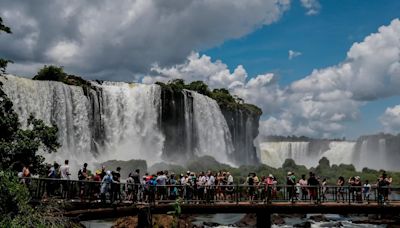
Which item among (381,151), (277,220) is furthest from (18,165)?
(381,151)

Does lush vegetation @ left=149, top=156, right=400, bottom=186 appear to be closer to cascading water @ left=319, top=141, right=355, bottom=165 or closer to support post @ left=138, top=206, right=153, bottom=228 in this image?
support post @ left=138, top=206, right=153, bottom=228

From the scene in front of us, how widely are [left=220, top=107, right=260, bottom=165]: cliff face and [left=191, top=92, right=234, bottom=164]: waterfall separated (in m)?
3.21

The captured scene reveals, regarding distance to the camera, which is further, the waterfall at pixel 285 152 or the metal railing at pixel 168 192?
the waterfall at pixel 285 152

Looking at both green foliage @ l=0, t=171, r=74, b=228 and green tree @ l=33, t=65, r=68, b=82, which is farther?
green tree @ l=33, t=65, r=68, b=82

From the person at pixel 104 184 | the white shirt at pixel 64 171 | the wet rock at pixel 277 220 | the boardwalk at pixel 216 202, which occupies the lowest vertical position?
the wet rock at pixel 277 220

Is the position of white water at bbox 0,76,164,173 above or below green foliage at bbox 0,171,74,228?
above

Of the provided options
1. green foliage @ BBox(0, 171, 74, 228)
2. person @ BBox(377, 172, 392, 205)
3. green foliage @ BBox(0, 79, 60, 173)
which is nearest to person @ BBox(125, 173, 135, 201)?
green foliage @ BBox(0, 79, 60, 173)

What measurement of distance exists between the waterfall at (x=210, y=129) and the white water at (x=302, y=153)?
135 feet

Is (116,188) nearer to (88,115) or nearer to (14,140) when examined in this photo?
(14,140)

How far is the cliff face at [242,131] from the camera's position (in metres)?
71.5

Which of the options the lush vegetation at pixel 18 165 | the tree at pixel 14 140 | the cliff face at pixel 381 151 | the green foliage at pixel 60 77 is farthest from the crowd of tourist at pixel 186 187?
the cliff face at pixel 381 151

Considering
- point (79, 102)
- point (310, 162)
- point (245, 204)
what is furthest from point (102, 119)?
point (310, 162)

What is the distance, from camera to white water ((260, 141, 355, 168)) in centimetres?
10831

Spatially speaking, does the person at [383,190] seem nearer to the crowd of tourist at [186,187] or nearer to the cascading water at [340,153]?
the crowd of tourist at [186,187]
